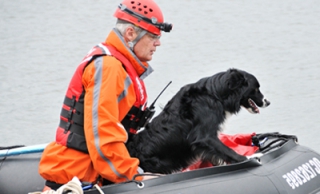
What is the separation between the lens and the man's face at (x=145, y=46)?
3674 millimetres

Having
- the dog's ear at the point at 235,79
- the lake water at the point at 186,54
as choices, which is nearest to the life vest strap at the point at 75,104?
the dog's ear at the point at 235,79

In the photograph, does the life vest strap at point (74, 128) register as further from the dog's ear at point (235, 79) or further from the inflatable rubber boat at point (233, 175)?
the dog's ear at point (235, 79)

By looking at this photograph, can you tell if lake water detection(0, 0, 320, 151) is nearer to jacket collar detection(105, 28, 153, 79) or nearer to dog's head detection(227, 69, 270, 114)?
dog's head detection(227, 69, 270, 114)

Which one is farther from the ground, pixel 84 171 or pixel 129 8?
pixel 129 8

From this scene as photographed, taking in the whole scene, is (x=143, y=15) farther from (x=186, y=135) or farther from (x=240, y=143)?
(x=240, y=143)

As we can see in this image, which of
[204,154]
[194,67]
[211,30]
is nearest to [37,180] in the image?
[204,154]

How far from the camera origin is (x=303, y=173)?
414cm

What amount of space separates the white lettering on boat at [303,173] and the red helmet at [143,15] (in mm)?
1152

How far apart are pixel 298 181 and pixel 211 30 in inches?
204

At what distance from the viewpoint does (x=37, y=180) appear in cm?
420

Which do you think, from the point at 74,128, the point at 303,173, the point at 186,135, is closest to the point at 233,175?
the point at 186,135

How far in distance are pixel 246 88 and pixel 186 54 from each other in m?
4.19

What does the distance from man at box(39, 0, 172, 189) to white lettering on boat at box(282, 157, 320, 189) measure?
935 mm

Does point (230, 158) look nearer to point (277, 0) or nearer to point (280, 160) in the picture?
point (280, 160)
